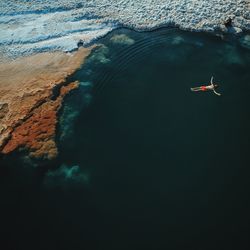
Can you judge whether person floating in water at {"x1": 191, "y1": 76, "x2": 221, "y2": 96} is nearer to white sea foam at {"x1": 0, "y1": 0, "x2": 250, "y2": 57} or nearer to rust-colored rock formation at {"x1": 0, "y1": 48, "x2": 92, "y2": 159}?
white sea foam at {"x1": 0, "y1": 0, "x2": 250, "y2": 57}

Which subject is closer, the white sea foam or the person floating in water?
the person floating in water

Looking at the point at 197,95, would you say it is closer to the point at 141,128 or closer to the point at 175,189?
the point at 141,128

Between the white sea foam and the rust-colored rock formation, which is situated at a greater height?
the white sea foam

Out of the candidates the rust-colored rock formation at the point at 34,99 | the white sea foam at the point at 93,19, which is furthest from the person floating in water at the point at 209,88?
the rust-colored rock formation at the point at 34,99

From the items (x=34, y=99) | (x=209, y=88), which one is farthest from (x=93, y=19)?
(x=209, y=88)

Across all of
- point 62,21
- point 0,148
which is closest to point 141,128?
point 0,148

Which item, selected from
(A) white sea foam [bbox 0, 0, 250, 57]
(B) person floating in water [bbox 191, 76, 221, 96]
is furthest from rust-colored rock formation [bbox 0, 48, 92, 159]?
(B) person floating in water [bbox 191, 76, 221, 96]

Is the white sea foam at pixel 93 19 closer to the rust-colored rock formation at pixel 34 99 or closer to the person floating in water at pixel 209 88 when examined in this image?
the rust-colored rock formation at pixel 34 99
